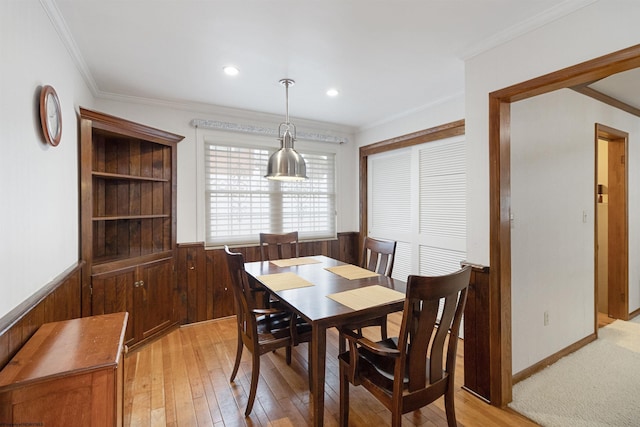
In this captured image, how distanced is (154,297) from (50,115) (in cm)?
191

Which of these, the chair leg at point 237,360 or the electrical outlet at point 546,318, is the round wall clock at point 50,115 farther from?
the electrical outlet at point 546,318

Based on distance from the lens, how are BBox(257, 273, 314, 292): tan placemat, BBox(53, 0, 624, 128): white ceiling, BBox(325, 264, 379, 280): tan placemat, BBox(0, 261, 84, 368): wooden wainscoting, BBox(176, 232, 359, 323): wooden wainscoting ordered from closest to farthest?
BBox(0, 261, 84, 368): wooden wainscoting
BBox(53, 0, 624, 128): white ceiling
BBox(257, 273, 314, 292): tan placemat
BBox(325, 264, 379, 280): tan placemat
BBox(176, 232, 359, 323): wooden wainscoting

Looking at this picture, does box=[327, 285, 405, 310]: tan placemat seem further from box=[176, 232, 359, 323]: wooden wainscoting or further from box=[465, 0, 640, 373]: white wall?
box=[176, 232, 359, 323]: wooden wainscoting

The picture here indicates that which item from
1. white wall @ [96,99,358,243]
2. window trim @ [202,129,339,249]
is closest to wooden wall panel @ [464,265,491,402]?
window trim @ [202,129,339,249]

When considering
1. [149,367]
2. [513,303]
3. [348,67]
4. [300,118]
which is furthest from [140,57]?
[513,303]

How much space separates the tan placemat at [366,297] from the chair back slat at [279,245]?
1418 millimetres

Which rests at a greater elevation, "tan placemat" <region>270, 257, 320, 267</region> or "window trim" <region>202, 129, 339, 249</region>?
"window trim" <region>202, 129, 339, 249</region>

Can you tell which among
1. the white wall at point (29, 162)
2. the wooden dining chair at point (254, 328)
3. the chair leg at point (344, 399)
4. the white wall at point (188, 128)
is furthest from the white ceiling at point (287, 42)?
the chair leg at point (344, 399)

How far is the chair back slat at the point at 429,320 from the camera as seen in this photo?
1322 mm

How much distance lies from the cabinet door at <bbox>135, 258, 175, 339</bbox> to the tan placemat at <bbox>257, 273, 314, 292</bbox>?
1297 mm

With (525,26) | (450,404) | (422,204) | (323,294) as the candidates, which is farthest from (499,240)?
(422,204)

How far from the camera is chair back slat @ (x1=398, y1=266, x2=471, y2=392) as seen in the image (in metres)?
1.32

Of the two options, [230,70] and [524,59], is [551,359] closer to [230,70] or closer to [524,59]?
[524,59]

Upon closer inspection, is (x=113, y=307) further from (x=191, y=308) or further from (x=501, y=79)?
(x=501, y=79)
